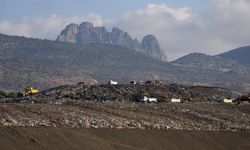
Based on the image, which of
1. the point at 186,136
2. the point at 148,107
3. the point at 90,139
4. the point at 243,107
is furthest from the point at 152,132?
the point at 243,107

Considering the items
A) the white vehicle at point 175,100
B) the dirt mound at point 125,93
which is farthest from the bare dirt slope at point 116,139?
the dirt mound at point 125,93

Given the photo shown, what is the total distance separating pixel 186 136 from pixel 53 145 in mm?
13964

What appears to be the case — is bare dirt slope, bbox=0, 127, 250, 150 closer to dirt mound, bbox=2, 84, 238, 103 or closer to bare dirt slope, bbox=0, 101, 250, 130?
bare dirt slope, bbox=0, 101, 250, 130

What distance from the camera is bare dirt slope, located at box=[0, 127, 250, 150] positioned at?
126 feet

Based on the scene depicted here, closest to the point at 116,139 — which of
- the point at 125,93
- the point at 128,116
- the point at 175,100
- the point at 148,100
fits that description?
the point at 128,116

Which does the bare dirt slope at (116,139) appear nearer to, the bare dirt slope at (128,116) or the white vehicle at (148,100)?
the bare dirt slope at (128,116)

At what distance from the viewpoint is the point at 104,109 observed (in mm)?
57562

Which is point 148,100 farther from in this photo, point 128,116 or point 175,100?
point 128,116

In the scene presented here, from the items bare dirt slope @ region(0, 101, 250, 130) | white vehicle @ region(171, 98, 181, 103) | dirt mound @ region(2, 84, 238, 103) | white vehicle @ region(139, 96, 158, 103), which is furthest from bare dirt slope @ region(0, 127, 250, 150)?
dirt mound @ region(2, 84, 238, 103)

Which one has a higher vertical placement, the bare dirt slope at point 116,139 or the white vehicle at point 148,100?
the white vehicle at point 148,100

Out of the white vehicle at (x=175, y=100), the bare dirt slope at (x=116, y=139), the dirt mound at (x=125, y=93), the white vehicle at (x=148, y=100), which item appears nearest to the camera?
the bare dirt slope at (x=116, y=139)

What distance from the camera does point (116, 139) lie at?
4409 cm

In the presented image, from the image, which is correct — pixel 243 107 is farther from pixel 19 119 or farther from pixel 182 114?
pixel 19 119

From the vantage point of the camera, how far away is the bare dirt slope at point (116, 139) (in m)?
38.5
